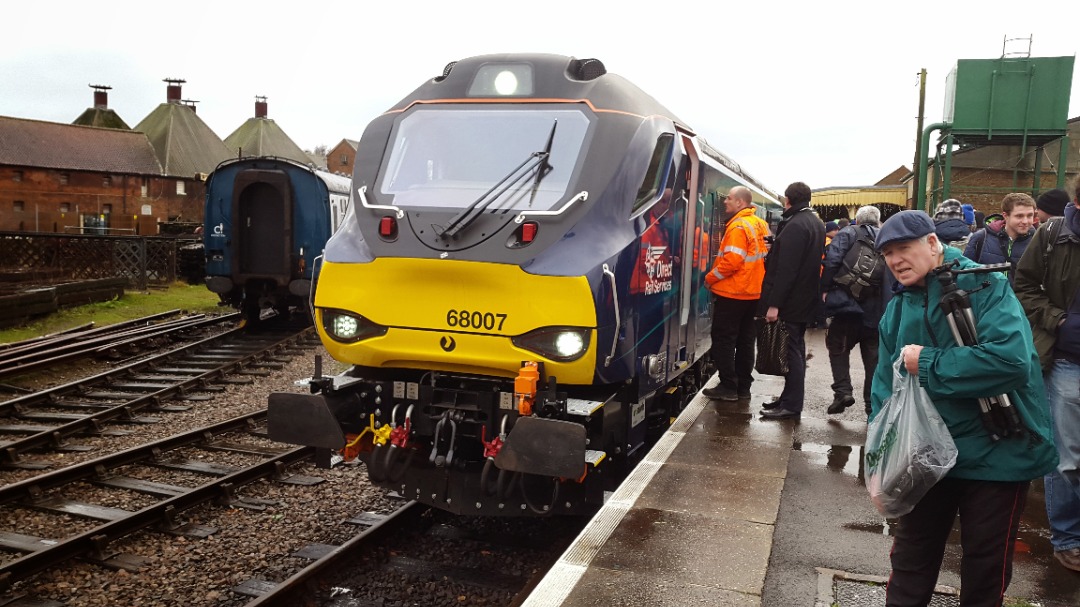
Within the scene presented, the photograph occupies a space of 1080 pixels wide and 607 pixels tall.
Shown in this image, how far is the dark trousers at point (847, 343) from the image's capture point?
7.23 metres

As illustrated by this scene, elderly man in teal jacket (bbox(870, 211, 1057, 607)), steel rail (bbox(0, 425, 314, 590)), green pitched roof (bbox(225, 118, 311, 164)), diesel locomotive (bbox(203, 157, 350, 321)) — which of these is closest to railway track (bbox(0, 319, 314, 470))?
diesel locomotive (bbox(203, 157, 350, 321))

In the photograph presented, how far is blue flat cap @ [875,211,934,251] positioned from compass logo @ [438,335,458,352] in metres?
2.63

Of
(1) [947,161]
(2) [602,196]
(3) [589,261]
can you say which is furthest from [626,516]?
(1) [947,161]

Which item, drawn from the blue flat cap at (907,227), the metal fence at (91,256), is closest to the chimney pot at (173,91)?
the metal fence at (91,256)

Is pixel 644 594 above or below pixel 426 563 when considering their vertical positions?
above

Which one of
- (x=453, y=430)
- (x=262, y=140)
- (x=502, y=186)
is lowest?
(x=453, y=430)

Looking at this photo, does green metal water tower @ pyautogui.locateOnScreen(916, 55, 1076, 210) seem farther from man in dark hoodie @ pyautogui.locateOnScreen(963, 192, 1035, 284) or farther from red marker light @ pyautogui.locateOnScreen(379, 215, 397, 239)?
red marker light @ pyautogui.locateOnScreen(379, 215, 397, 239)

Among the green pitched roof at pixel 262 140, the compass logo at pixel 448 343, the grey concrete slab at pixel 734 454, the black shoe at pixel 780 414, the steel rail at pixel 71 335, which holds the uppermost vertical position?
the green pitched roof at pixel 262 140

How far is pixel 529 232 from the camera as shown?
506 cm

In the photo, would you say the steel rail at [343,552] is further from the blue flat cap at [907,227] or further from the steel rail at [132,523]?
the blue flat cap at [907,227]

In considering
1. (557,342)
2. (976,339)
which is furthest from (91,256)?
(976,339)

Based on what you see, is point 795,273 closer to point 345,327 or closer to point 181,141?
point 345,327

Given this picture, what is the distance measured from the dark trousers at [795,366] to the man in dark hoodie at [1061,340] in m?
2.65

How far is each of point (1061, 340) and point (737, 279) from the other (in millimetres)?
3301
